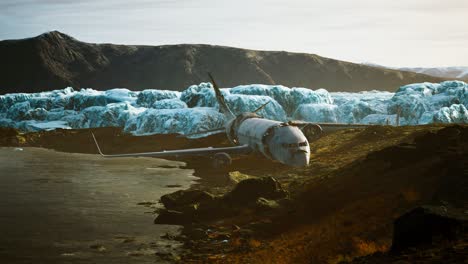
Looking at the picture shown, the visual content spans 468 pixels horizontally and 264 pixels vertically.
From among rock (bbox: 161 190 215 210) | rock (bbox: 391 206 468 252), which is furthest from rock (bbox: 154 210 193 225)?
rock (bbox: 391 206 468 252)

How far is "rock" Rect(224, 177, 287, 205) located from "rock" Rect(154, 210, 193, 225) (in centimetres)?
348

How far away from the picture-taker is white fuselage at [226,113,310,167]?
40.6 metres

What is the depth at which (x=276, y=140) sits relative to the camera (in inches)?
1704

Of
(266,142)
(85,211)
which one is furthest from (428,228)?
(266,142)

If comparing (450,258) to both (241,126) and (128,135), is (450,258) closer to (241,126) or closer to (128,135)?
(241,126)

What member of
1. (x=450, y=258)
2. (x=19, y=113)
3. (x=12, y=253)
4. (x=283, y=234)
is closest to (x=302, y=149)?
(x=283, y=234)

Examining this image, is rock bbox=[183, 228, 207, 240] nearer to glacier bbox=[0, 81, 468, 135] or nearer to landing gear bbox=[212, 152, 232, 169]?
landing gear bbox=[212, 152, 232, 169]

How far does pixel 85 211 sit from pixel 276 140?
Result: 1850cm

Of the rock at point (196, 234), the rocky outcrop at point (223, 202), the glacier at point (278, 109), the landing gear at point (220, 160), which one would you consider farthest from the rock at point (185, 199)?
the glacier at point (278, 109)

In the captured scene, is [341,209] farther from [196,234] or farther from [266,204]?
[196,234]

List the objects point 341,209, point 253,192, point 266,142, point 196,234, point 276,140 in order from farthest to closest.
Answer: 1. point 266,142
2. point 276,140
3. point 253,192
4. point 341,209
5. point 196,234

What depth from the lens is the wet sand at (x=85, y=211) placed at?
2369 cm

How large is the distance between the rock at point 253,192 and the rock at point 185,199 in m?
1.54

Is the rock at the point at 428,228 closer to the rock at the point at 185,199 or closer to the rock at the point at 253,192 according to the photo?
the rock at the point at 253,192
